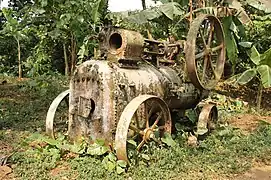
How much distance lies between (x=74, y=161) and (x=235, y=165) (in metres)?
2.46

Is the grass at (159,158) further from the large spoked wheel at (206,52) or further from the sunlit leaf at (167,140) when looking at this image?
the large spoked wheel at (206,52)

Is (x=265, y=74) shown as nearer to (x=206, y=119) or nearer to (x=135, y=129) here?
(x=206, y=119)

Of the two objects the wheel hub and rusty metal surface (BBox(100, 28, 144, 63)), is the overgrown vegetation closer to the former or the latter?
the wheel hub

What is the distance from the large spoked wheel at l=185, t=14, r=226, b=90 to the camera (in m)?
5.55

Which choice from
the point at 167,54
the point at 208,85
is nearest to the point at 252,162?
the point at 208,85

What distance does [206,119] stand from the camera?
6570mm

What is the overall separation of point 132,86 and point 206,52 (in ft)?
5.24

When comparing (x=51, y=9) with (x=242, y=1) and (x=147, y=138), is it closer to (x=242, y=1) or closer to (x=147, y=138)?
(x=242, y=1)

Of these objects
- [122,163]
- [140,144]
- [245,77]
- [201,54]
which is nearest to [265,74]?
[245,77]

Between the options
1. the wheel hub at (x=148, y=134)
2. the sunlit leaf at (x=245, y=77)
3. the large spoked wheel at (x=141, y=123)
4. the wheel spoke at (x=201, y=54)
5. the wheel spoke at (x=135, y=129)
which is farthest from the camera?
the sunlit leaf at (x=245, y=77)

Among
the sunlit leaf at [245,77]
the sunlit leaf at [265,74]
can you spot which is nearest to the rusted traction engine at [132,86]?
the sunlit leaf at [265,74]

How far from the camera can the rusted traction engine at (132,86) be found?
17.4 ft

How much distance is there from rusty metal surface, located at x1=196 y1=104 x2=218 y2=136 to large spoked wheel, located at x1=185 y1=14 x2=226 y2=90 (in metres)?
0.51

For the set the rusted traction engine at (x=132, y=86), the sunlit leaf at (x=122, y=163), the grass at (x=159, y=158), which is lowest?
the grass at (x=159, y=158)
